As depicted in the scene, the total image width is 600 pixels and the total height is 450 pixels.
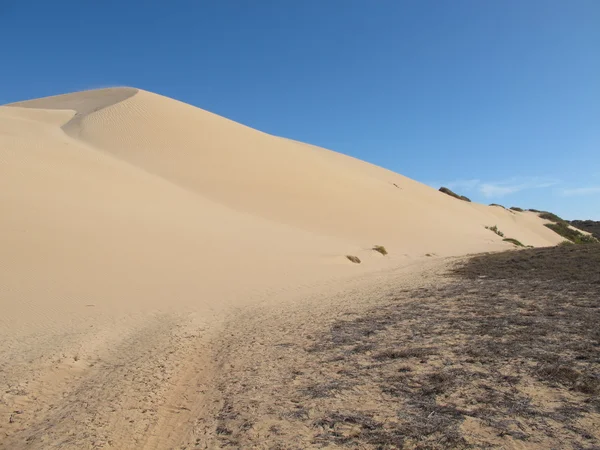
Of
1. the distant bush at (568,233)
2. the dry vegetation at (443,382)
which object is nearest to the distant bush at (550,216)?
the distant bush at (568,233)

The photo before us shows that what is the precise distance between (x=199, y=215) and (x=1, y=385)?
11.9 m

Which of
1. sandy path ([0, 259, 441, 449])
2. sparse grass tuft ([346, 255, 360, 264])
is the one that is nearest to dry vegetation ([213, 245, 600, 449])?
sandy path ([0, 259, 441, 449])

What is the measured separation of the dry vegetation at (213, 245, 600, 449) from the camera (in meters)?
3.41

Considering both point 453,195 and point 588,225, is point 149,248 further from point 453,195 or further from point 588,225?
point 588,225

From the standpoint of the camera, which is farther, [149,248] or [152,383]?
[149,248]

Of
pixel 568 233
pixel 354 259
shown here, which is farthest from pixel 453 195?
pixel 354 259

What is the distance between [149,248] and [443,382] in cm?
916

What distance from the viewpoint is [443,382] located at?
4.28 m

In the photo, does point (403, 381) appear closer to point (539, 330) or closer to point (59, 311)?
point (539, 330)

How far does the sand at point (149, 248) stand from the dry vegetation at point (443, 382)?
1095mm

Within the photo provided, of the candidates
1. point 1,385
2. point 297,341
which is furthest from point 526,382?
point 1,385

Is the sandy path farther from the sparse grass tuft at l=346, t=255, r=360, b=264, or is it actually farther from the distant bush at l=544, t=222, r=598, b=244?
the distant bush at l=544, t=222, r=598, b=244

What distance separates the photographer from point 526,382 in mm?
Result: 4141

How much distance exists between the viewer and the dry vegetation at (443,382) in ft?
11.2
